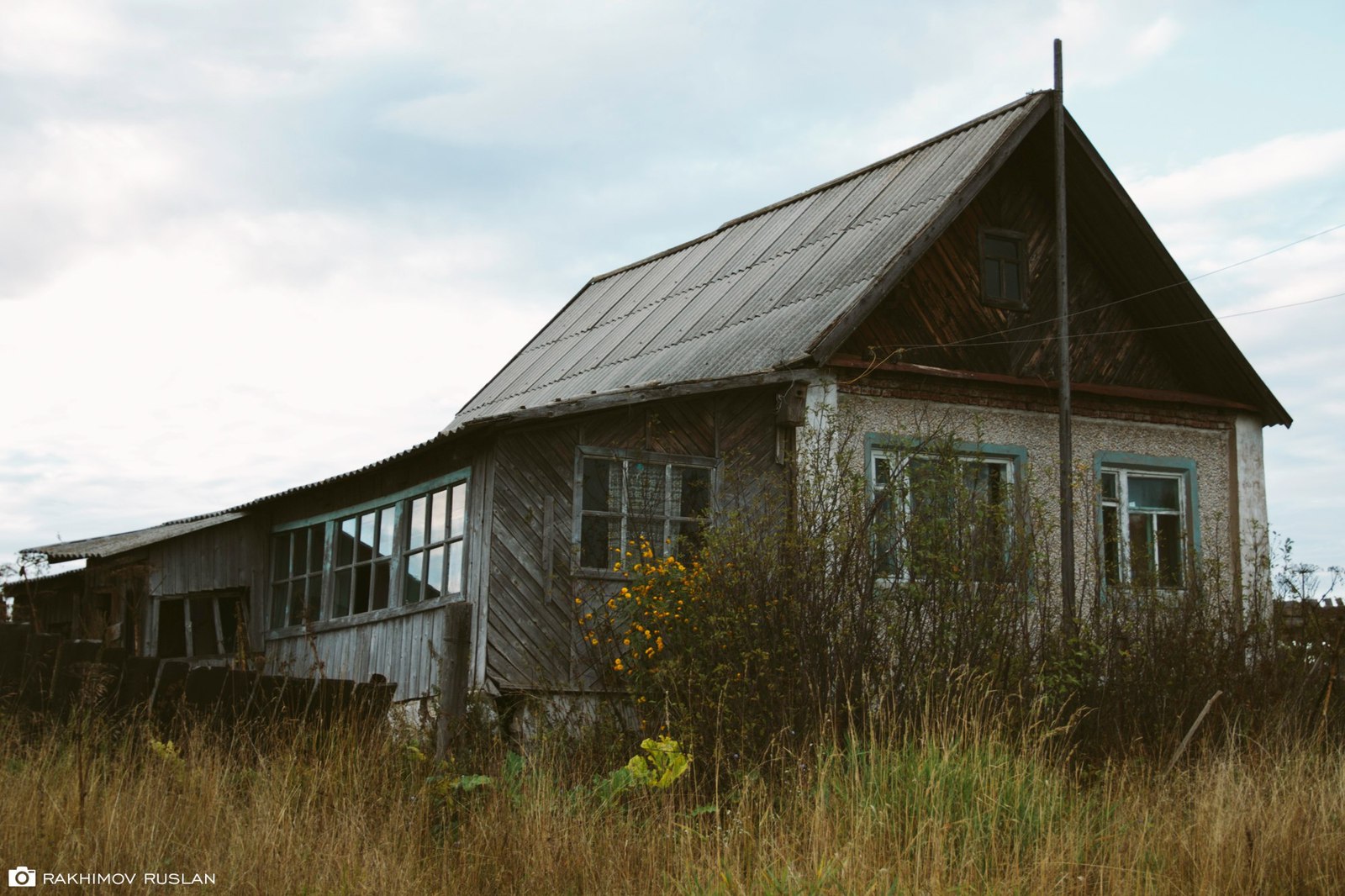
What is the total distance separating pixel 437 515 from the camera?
13.0m

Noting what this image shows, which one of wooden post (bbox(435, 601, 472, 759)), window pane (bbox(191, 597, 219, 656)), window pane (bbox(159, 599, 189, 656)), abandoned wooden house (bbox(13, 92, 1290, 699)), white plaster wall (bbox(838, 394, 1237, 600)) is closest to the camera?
wooden post (bbox(435, 601, 472, 759))

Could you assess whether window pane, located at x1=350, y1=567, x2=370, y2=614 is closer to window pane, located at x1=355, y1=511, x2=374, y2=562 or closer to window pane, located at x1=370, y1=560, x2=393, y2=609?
window pane, located at x1=355, y1=511, x2=374, y2=562

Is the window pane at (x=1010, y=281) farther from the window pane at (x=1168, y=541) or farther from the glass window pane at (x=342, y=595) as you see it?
the glass window pane at (x=342, y=595)

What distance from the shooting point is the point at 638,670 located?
9.48m

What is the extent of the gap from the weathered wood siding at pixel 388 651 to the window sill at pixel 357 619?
0.07 ft

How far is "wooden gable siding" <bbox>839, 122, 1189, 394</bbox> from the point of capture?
44.7 ft

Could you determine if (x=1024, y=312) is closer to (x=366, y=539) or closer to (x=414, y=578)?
(x=414, y=578)

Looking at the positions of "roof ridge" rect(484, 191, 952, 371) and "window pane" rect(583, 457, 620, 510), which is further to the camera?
"roof ridge" rect(484, 191, 952, 371)

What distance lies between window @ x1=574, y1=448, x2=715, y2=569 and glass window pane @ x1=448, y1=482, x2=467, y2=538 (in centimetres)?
112

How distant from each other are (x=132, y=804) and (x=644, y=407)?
672 cm

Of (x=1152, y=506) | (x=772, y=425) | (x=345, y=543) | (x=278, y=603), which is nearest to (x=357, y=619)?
(x=345, y=543)

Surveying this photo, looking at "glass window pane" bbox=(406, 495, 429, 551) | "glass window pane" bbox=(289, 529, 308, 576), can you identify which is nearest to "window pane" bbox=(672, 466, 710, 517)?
"glass window pane" bbox=(406, 495, 429, 551)

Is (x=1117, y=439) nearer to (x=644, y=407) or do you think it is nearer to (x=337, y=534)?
(x=644, y=407)

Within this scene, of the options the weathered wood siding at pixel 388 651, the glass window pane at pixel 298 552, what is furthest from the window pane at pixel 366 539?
the glass window pane at pixel 298 552
